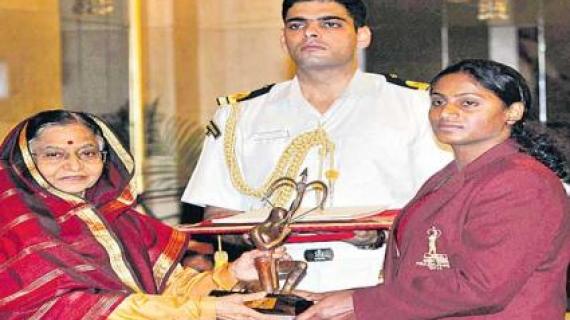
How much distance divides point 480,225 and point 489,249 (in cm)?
6

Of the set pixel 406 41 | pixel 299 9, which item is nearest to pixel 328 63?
pixel 299 9

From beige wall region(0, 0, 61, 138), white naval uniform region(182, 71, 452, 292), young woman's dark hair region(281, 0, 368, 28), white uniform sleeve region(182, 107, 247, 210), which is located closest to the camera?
white naval uniform region(182, 71, 452, 292)

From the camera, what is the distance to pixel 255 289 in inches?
154

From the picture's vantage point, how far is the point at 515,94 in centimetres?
356

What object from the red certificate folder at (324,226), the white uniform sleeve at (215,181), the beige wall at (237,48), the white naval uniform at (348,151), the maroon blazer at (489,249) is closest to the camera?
the maroon blazer at (489,249)

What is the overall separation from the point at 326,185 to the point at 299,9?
0.58m

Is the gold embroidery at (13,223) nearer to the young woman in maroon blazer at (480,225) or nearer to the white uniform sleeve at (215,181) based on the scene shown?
the young woman in maroon blazer at (480,225)

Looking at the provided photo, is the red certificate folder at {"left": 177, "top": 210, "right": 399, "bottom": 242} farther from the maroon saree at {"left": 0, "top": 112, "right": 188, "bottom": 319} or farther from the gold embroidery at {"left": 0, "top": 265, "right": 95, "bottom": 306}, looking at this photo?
the gold embroidery at {"left": 0, "top": 265, "right": 95, "bottom": 306}

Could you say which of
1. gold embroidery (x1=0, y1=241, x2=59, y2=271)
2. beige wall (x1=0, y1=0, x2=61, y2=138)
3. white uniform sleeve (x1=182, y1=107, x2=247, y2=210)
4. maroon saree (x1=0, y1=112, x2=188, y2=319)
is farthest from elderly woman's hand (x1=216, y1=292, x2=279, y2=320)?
beige wall (x1=0, y1=0, x2=61, y2=138)

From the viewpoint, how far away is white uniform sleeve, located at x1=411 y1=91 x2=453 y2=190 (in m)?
4.51

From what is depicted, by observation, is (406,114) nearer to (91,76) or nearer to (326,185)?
(326,185)

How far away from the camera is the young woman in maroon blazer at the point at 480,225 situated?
3348mm

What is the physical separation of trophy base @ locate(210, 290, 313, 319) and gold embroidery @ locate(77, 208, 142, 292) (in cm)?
24

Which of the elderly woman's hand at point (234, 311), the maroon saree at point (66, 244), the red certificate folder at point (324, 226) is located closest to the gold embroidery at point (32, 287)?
the maroon saree at point (66, 244)
